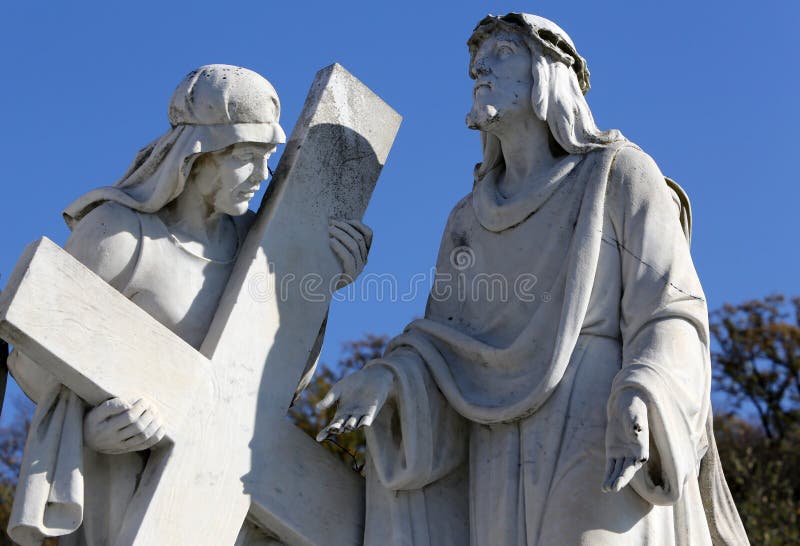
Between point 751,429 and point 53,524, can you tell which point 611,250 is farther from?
point 751,429

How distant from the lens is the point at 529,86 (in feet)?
21.8

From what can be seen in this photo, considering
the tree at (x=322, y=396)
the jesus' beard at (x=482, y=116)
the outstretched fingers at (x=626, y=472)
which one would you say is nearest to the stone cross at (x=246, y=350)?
the jesus' beard at (x=482, y=116)

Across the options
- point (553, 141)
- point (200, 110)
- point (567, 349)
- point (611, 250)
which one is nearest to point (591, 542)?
point (567, 349)

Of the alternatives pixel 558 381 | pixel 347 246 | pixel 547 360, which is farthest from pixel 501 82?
pixel 558 381

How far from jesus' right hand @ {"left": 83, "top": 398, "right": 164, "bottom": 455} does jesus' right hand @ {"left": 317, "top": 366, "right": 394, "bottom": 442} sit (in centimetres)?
71

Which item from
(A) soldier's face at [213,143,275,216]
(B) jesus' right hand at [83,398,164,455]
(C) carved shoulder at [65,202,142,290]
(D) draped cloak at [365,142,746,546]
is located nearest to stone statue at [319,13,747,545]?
(D) draped cloak at [365,142,746,546]

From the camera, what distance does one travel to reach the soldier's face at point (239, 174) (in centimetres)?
643

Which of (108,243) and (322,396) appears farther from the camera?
(322,396)

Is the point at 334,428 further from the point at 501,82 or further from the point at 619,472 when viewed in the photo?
the point at 501,82

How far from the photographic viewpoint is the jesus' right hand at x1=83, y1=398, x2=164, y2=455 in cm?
578

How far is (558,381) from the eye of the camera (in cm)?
602

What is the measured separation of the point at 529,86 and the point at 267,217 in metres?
1.35

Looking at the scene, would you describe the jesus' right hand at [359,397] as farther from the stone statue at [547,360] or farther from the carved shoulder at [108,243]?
the carved shoulder at [108,243]

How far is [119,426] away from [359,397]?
3.34ft
